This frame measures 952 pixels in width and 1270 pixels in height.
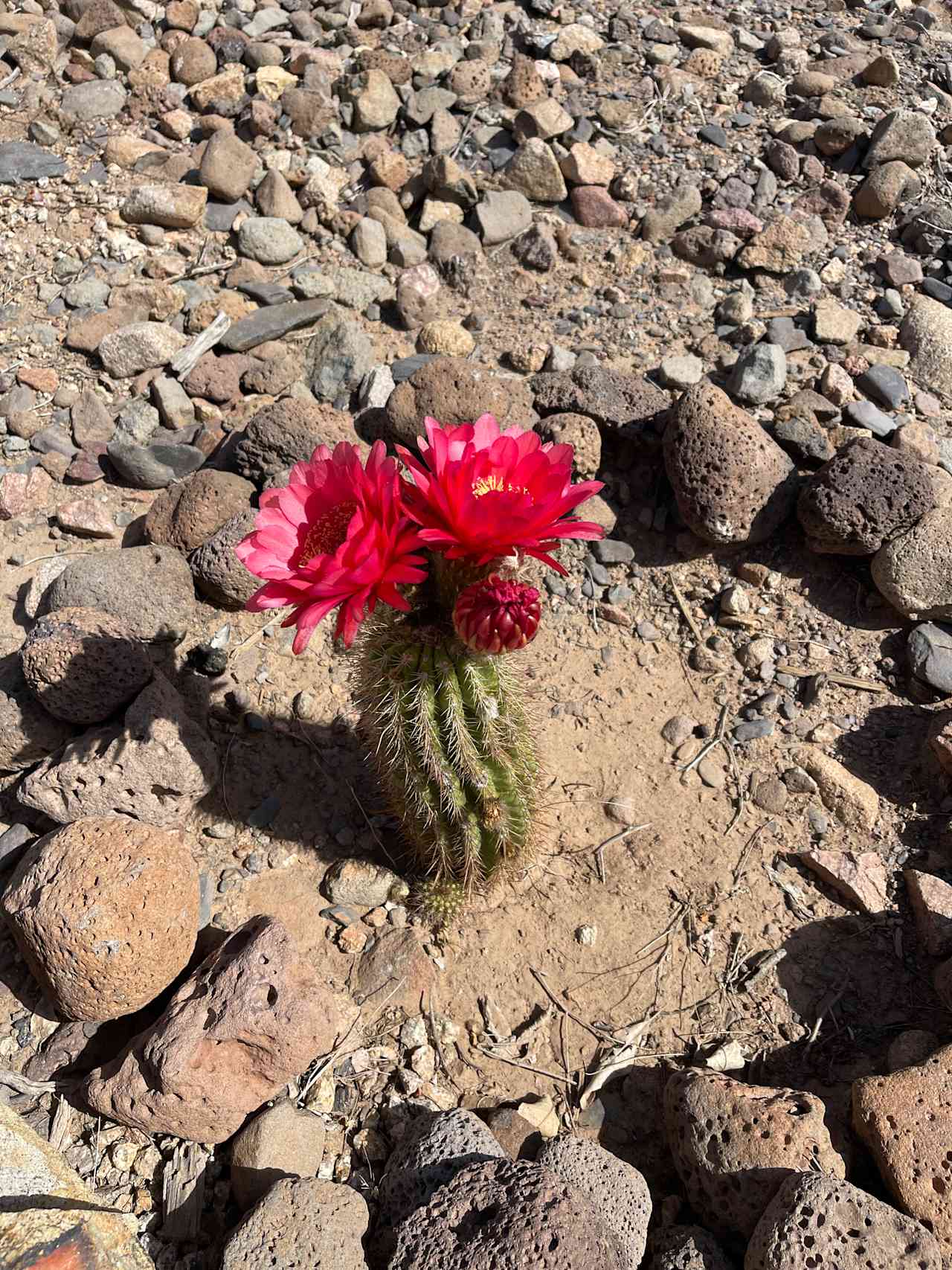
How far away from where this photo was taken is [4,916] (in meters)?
2.98

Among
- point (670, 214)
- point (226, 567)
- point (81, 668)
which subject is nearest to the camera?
point (81, 668)

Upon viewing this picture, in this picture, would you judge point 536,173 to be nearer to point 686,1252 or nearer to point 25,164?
point 25,164

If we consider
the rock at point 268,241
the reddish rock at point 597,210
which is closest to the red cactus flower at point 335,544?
the rock at point 268,241

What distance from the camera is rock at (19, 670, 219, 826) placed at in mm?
2967

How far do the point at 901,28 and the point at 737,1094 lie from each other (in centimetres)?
660

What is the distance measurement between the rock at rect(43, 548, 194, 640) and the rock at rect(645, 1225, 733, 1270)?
2620mm

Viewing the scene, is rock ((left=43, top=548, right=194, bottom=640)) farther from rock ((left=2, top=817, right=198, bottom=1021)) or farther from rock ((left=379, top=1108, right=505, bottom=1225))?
rock ((left=379, top=1108, right=505, bottom=1225))

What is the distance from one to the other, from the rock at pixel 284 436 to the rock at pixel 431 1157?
2.63 metres

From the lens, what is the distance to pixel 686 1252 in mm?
2225

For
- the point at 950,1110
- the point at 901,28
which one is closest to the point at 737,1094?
the point at 950,1110

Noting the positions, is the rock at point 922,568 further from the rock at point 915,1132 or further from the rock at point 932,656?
the rock at point 915,1132

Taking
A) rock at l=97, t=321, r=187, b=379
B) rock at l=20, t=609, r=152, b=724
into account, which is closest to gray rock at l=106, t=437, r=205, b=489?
rock at l=97, t=321, r=187, b=379

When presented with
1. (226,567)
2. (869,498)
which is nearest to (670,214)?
(869,498)

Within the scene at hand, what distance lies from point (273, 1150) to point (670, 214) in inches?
190
